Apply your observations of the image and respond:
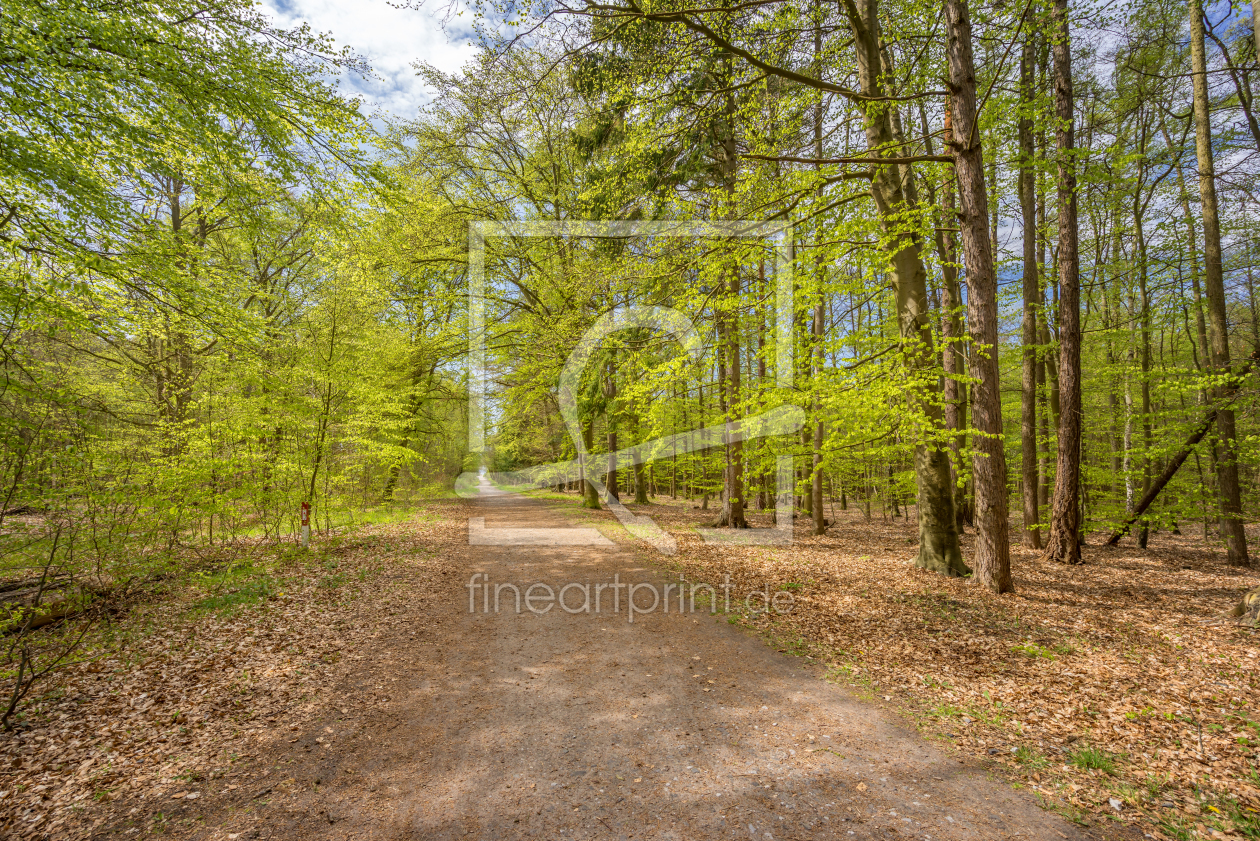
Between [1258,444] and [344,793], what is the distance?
14102mm

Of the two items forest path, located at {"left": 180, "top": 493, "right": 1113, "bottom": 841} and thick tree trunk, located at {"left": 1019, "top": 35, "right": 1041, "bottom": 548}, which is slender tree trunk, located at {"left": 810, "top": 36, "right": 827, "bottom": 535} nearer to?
thick tree trunk, located at {"left": 1019, "top": 35, "right": 1041, "bottom": 548}

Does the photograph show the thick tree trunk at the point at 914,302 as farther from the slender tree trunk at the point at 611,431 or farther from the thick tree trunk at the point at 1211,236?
the slender tree trunk at the point at 611,431

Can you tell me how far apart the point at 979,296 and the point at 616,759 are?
783 centimetres

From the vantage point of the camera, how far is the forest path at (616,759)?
9.87 ft

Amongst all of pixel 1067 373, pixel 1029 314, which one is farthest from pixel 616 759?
pixel 1029 314

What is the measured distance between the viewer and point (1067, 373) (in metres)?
9.42

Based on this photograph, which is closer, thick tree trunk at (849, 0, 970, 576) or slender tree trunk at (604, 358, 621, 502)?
thick tree trunk at (849, 0, 970, 576)

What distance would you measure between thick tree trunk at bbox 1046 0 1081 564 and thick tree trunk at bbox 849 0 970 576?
9.20 feet

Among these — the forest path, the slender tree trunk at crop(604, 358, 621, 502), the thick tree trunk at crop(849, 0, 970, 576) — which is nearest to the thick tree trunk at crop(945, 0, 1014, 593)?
the thick tree trunk at crop(849, 0, 970, 576)

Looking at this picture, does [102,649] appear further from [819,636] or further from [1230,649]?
[1230,649]

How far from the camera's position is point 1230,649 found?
5215mm

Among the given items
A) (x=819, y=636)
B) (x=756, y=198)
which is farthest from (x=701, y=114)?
(x=819, y=636)

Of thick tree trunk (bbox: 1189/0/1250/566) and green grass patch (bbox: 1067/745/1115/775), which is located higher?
thick tree trunk (bbox: 1189/0/1250/566)

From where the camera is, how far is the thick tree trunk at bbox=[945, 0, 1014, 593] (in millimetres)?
7062
